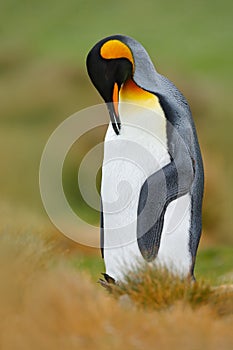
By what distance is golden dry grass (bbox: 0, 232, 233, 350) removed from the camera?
4.06 ft

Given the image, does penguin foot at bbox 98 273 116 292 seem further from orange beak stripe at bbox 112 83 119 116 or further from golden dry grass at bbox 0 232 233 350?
orange beak stripe at bbox 112 83 119 116

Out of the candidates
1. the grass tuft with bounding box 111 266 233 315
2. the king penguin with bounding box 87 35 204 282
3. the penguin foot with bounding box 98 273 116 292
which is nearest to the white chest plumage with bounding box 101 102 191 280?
the king penguin with bounding box 87 35 204 282

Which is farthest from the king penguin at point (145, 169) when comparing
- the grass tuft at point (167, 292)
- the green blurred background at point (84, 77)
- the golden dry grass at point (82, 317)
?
the golden dry grass at point (82, 317)

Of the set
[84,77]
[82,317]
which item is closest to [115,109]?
[82,317]

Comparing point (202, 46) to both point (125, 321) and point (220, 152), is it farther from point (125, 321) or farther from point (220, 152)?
point (125, 321)

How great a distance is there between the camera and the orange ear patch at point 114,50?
1.82 metres

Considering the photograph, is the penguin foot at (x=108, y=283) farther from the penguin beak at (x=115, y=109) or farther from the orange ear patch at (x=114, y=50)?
the orange ear patch at (x=114, y=50)

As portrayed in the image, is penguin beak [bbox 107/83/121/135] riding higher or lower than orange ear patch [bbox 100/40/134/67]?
lower

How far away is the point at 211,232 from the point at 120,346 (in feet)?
14.5

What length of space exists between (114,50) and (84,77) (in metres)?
6.17

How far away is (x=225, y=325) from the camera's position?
1.32 meters

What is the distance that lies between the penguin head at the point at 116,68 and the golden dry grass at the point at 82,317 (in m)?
0.55

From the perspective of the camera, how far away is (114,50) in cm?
184

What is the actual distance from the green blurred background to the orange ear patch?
14.9 inches
